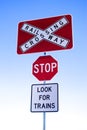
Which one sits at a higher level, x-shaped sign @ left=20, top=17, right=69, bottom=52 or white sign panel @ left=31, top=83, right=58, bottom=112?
x-shaped sign @ left=20, top=17, right=69, bottom=52

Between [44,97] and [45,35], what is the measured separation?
97 cm

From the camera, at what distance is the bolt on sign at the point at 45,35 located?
13.4ft

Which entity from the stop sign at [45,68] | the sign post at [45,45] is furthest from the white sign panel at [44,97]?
the stop sign at [45,68]

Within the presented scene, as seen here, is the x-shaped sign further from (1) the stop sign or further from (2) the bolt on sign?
(1) the stop sign

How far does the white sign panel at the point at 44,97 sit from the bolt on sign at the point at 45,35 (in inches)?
22.7

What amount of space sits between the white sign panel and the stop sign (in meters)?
0.12

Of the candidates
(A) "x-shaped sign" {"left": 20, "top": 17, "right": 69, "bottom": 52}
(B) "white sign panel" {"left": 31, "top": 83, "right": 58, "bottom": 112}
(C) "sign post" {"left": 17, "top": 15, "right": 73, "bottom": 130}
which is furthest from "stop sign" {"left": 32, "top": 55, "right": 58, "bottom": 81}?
(A) "x-shaped sign" {"left": 20, "top": 17, "right": 69, "bottom": 52}

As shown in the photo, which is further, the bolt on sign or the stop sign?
the bolt on sign

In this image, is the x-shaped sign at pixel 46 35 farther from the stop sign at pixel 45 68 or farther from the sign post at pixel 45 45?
the stop sign at pixel 45 68

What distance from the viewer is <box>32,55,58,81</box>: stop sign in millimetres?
3889

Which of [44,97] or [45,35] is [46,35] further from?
[44,97]

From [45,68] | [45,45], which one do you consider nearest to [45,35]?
[45,45]

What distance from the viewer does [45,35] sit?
13.8 ft

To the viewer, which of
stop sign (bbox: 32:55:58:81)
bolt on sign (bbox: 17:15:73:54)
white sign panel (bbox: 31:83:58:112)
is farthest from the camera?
bolt on sign (bbox: 17:15:73:54)
